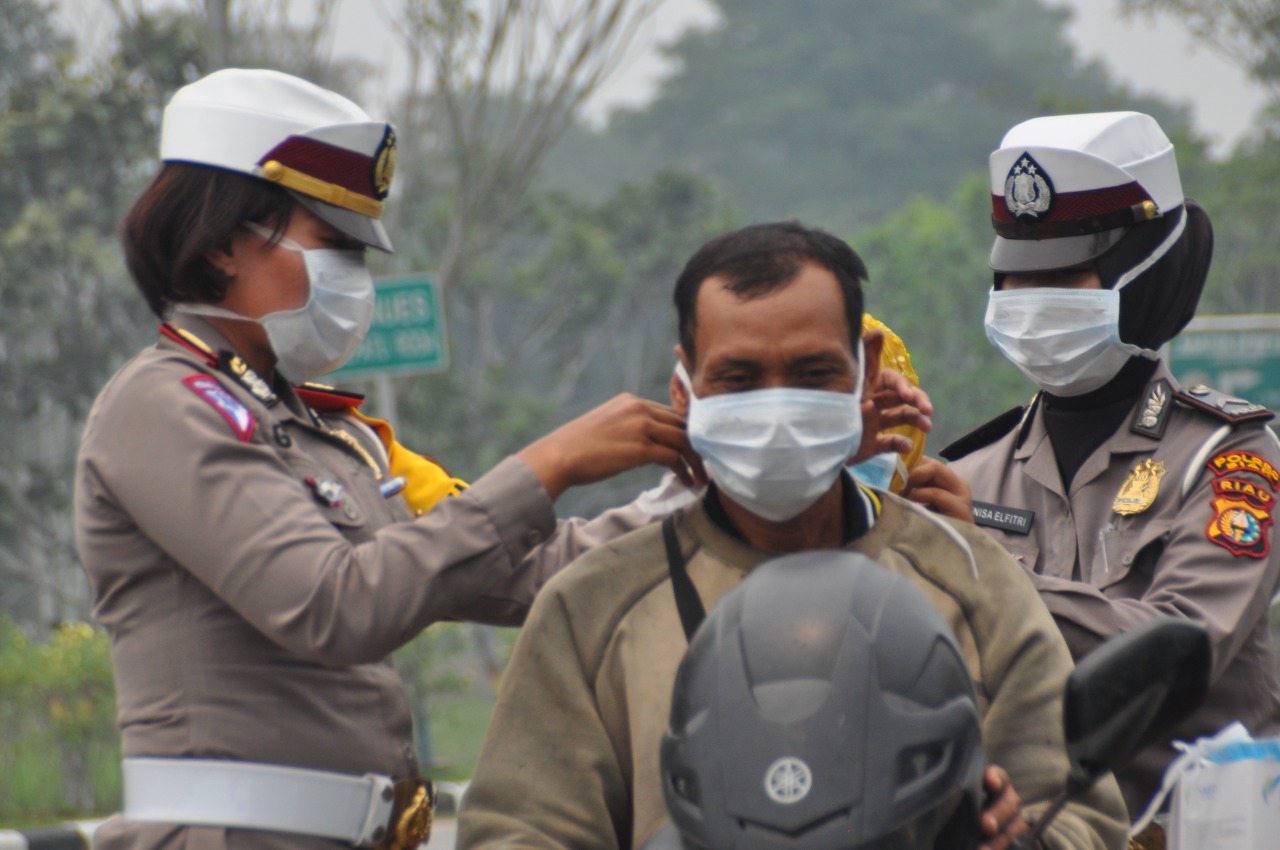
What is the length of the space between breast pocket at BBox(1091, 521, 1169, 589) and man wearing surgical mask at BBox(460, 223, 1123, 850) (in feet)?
3.79

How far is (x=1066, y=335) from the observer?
3.53 metres

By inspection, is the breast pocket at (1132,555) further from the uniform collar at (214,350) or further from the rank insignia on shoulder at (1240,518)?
the uniform collar at (214,350)

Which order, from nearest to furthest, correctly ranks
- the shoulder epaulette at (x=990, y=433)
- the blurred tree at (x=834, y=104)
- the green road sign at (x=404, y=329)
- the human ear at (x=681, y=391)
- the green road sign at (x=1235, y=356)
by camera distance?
the human ear at (x=681, y=391)
the shoulder epaulette at (x=990, y=433)
the green road sign at (x=404, y=329)
the green road sign at (x=1235, y=356)
the blurred tree at (x=834, y=104)

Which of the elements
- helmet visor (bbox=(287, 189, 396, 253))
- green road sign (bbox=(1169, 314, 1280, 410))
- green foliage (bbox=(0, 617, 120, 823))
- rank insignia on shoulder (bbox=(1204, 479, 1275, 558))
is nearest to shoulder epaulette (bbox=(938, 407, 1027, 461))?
rank insignia on shoulder (bbox=(1204, 479, 1275, 558))

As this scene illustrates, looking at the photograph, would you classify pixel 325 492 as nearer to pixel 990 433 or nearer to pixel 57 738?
pixel 990 433

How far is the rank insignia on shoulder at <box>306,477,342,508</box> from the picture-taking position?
2725mm

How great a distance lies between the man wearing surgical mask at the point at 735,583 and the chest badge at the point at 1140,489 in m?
1.19

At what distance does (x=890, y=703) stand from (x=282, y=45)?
9.90 metres

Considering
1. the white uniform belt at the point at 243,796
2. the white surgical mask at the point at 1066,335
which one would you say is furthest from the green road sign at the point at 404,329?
the white uniform belt at the point at 243,796

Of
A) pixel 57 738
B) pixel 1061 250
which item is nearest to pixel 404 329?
pixel 57 738

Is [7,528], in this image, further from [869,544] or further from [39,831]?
[869,544]

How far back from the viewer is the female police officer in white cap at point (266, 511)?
248 cm

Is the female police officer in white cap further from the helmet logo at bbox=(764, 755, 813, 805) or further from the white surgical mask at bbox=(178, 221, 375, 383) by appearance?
the helmet logo at bbox=(764, 755, 813, 805)

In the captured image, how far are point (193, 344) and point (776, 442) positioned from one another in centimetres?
107
